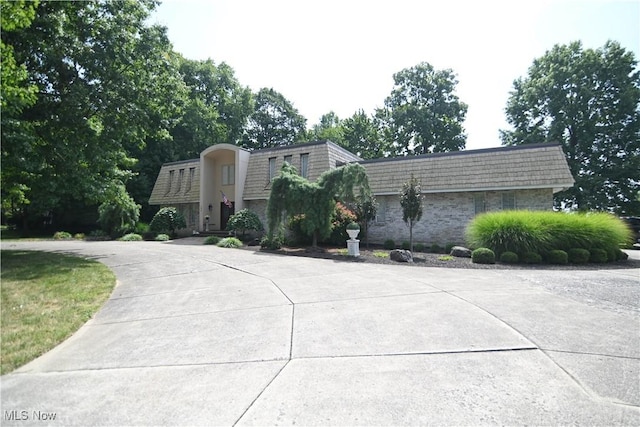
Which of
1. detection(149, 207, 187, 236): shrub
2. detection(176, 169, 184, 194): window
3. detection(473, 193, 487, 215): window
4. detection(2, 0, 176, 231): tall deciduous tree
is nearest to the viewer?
detection(2, 0, 176, 231): tall deciduous tree

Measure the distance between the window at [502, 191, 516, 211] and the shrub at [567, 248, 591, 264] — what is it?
4.22 metres

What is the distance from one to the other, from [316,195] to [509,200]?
9.25m

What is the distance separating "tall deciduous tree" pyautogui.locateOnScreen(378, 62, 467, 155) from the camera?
32.8 meters

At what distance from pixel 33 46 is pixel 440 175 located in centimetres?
1673

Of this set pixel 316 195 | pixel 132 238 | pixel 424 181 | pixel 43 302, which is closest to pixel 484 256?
pixel 424 181

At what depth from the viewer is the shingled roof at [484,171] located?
1348cm

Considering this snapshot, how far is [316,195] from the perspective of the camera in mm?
A: 13766

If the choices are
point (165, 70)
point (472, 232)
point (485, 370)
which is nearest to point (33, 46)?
point (165, 70)

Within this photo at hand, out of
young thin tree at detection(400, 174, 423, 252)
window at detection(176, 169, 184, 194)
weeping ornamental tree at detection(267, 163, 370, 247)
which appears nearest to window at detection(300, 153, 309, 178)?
weeping ornamental tree at detection(267, 163, 370, 247)

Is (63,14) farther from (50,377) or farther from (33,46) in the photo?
(50,377)

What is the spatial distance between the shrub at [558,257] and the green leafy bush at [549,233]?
0.23 metres

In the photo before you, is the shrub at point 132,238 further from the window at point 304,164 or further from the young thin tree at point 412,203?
the young thin tree at point 412,203

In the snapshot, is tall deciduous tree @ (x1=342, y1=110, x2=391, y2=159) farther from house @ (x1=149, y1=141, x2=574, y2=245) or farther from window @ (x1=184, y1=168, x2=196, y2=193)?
window @ (x1=184, y1=168, x2=196, y2=193)

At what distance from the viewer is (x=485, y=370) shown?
2.97 meters
